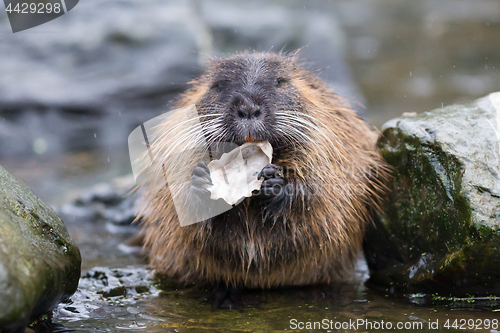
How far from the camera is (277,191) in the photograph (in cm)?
312

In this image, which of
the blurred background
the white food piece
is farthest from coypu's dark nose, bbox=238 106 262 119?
the blurred background

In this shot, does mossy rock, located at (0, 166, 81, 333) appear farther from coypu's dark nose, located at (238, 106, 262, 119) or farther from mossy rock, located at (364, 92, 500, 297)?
mossy rock, located at (364, 92, 500, 297)

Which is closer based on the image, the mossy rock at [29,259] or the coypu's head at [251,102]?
the mossy rock at [29,259]

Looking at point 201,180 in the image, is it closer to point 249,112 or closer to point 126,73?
point 249,112

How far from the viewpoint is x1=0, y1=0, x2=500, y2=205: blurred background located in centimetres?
874

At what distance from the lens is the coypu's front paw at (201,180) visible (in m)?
3.08

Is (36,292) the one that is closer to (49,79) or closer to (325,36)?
(49,79)

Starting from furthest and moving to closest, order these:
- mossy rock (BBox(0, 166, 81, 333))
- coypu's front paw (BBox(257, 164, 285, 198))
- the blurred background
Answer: the blurred background, coypu's front paw (BBox(257, 164, 285, 198)), mossy rock (BBox(0, 166, 81, 333))

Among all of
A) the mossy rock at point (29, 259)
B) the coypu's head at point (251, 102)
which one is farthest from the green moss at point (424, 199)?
the mossy rock at point (29, 259)

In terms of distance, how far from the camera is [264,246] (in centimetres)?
331

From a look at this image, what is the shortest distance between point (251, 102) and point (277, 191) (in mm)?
610

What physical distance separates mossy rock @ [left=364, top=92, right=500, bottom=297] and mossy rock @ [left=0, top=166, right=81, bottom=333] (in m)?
2.26

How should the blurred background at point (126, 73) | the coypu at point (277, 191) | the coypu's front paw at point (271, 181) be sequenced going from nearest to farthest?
the coypu's front paw at point (271, 181)
the coypu at point (277, 191)
the blurred background at point (126, 73)

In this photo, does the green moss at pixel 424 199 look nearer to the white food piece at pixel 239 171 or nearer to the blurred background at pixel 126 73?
the white food piece at pixel 239 171
